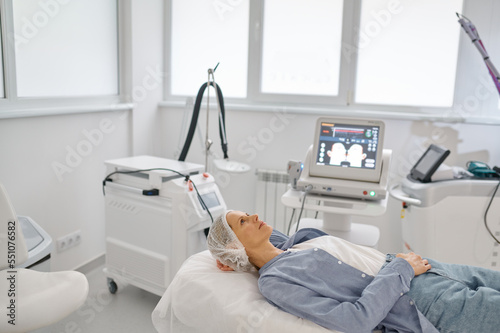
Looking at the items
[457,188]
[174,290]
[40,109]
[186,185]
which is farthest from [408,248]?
[40,109]

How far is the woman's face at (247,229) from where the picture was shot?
1.60 metres

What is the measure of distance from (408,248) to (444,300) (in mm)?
1105

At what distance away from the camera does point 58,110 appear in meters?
2.50

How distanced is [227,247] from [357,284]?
0.47 meters

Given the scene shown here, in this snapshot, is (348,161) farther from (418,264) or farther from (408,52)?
(408,52)

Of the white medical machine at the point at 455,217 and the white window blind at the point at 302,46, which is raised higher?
the white window blind at the point at 302,46

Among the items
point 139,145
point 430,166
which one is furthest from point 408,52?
point 139,145

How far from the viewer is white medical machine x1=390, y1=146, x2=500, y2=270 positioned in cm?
229

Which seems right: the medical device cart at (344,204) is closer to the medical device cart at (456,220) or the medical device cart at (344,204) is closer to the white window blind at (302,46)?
the medical device cart at (456,220)

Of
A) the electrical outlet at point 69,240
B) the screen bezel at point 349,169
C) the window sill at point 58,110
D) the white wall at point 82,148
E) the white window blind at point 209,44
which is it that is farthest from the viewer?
the white window blind at point 209,44

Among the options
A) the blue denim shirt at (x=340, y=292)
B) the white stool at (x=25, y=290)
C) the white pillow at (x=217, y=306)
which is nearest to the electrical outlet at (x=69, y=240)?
the white stool at (x=25, y=290)

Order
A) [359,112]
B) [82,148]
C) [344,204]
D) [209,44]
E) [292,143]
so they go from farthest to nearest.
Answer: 1. [209,44]
2. [292,143]
3. [359,112]
4. [82,148]
5. [344,204]

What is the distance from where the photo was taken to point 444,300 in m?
1.41

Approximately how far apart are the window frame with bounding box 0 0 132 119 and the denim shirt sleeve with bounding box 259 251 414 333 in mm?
1645
